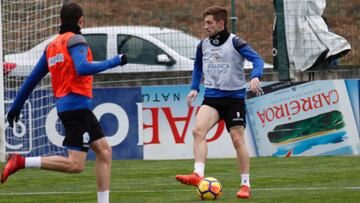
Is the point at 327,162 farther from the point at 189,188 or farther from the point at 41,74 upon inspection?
the point at 41,74

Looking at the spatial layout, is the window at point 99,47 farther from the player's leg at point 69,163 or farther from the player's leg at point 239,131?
the player's leg at point 69,163

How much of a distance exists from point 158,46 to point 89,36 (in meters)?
1.32

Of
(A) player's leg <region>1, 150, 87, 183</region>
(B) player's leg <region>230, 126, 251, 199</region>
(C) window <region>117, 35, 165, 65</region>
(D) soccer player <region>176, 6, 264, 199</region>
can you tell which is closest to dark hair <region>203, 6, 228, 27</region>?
(D) soccer player <region>176, 6, 264, 199</region>

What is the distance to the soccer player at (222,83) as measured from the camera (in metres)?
12.0

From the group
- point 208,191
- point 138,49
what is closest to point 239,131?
point 208,191

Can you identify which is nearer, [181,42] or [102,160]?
[102,160]

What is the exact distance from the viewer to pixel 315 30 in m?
18.2

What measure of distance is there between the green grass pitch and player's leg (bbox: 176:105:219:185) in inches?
8.8

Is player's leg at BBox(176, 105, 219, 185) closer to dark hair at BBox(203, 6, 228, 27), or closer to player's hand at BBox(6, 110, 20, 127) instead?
dark hair at BBox(203, 6, 228, 27)

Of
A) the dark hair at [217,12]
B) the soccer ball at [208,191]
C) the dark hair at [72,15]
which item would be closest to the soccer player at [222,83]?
the dark hair at [217,12]

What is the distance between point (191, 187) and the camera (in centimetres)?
1317

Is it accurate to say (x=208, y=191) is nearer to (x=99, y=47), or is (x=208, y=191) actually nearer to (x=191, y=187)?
(x=191, y=187)

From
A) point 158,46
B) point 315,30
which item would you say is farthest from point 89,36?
point 315,30

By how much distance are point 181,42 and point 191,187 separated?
22.4 feet
